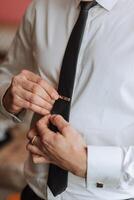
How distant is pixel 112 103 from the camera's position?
3.44 feet

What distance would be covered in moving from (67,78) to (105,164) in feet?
0.80

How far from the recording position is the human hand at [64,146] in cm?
101

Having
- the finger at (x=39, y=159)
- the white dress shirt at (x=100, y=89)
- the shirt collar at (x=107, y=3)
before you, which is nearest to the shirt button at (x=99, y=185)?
the white dress shirt at (x=100, y=89)

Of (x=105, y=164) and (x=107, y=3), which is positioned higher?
(x=107, y=3)

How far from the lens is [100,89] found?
106cm

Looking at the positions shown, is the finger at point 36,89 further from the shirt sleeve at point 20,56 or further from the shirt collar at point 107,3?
the shirt collar at point 107,3

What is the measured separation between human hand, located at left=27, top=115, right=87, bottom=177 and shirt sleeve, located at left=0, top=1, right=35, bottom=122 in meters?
0.21

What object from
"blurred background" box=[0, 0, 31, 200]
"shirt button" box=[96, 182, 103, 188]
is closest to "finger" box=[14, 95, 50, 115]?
"shirt button" box=[96, 182, 103, 188]

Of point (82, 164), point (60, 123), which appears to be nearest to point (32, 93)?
point (60, 123)

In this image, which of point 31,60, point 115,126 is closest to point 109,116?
point 115,126

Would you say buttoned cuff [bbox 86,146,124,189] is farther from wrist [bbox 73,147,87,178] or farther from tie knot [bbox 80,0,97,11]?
tie knot [bbox 80,0,97,11]

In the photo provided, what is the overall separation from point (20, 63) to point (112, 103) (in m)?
0.42

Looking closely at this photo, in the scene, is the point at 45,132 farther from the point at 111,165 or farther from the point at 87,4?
the point at 87,4

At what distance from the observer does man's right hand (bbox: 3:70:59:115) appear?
1071 mm
